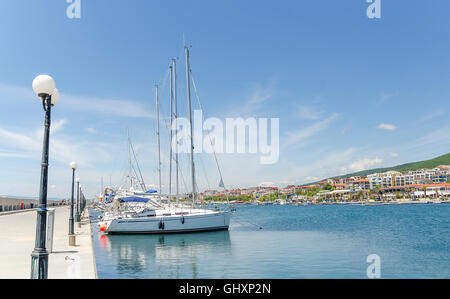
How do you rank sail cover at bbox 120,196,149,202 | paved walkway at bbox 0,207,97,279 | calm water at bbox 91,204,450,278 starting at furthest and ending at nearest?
sail cover at bbox 120,196,149,202 → calm water at bbox 91,204,450,278 → paved walkway at bbox 0,207,97,279

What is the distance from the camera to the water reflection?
18.4 meters

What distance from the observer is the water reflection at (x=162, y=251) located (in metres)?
18.4

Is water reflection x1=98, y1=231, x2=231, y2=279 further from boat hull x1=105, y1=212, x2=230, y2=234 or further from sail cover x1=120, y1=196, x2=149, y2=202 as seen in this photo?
sail cover x1=120, y1=196, x2=149, y2=202

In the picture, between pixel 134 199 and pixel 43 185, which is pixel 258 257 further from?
pixel 134 199

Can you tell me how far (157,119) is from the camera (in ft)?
152

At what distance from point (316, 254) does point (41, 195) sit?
67.9 ft

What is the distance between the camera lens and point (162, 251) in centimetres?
2548

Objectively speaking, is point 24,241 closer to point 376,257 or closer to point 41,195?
point 41,195

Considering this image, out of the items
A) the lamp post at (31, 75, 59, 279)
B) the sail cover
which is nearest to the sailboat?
the sail cover

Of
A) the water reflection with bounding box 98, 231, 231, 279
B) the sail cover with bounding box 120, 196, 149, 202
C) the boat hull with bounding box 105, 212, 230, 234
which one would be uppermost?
the sail cover with bounding box 120, 196, 149, 202

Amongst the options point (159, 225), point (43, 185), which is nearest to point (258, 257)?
point (159, 225)

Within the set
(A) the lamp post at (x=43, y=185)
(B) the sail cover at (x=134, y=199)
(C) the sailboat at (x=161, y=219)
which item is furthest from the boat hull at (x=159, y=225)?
(A) the lamp post at (x=43, y=185)

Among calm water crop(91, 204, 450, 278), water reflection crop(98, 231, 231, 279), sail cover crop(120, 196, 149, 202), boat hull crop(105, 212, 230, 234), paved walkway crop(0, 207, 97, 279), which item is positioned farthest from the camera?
sail cover crop(120, 196, 149, 202)
